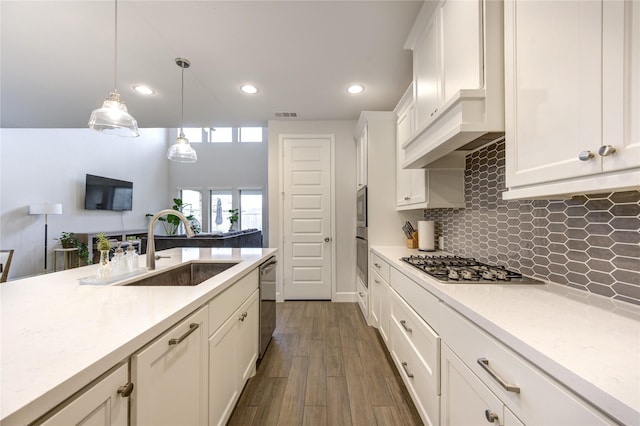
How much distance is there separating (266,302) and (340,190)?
83.1 inches

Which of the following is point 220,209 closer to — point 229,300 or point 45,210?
point 45,210

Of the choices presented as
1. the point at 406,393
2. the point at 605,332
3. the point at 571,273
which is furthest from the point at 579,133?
the point at 406,393

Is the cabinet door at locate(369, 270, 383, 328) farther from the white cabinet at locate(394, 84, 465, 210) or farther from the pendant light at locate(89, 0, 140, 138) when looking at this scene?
the pendant light at locate(89, 0, 140, 138)

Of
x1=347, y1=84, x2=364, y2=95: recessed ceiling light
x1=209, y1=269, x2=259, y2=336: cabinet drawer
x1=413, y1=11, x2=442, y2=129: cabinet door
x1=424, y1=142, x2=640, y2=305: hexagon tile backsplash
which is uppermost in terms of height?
x1=347, y1=84, x2=364, y2=95: recessed ceiling light

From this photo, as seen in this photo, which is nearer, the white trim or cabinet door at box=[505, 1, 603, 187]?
cabinet door at box=[505, 1, 603, 187]

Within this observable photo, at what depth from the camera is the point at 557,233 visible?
120 centimetres

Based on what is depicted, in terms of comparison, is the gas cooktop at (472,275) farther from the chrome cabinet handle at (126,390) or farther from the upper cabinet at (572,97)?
the chrome cabinet handle at (126,390)

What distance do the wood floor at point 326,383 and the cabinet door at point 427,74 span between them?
182 centimetres

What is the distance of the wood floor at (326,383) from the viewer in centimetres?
156

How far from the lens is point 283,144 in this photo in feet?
12.5

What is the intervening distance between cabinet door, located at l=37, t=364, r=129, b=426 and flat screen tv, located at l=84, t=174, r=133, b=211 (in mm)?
6948

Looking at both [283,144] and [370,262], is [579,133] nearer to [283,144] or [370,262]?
[370,262]

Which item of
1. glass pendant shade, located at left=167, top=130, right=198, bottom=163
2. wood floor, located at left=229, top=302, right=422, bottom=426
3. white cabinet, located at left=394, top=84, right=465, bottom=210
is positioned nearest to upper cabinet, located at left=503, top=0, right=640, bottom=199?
white cabinet, located at left=394, top=84, right=465, bottom=210

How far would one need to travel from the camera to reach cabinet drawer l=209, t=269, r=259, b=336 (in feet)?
3.98
